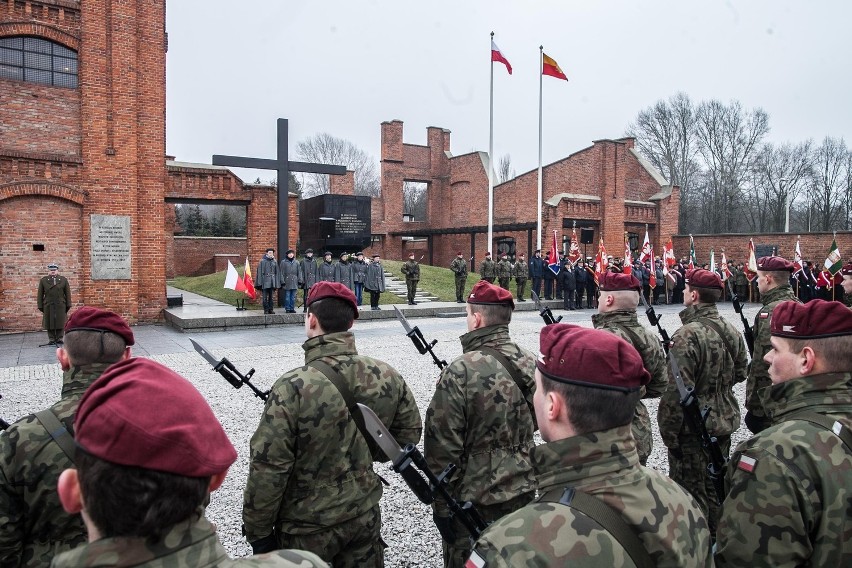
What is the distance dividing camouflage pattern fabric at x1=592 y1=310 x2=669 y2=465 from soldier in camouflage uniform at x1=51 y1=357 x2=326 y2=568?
135 inches

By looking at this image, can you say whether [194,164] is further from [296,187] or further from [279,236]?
[296,187]

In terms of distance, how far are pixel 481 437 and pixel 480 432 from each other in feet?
0.10

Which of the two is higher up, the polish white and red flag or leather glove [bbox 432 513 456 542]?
the polish white and red flag

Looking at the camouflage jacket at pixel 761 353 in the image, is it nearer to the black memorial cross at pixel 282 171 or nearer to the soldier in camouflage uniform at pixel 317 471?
the soldier in camouflage uniform at pixel 317 471

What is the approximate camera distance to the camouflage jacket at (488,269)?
22.9 meters

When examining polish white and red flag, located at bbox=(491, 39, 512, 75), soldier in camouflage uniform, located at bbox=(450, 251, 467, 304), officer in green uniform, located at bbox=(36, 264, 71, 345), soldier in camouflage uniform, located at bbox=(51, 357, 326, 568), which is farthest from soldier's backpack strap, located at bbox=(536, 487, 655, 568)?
polish white and red flag, located at bbox=(491, 39, 512, 75)

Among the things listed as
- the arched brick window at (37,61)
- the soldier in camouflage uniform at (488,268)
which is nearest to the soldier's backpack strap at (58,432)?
the arched brick window at (37,61)

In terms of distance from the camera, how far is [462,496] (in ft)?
10.3

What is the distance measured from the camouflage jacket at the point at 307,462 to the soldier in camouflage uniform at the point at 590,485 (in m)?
1.28

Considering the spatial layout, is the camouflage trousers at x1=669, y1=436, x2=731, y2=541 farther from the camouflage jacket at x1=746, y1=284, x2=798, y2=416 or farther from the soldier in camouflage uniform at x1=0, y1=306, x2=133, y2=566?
the soldier in camouflage uniform at x1=0, y1=306, x2=133, y2=566

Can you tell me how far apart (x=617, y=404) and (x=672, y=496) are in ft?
0.97

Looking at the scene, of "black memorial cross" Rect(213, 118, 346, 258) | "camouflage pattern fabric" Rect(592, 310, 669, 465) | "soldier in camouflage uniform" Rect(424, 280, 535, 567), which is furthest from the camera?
"black memorial cross" Rect(213, 118, 346, 258)

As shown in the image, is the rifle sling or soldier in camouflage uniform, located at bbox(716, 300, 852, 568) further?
the rifle sling

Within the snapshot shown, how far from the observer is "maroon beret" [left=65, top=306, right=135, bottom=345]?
9.06 ft
